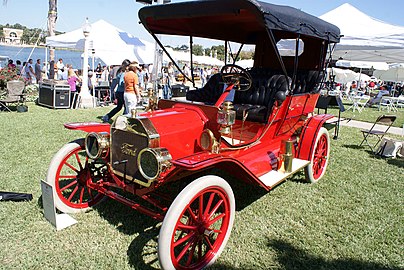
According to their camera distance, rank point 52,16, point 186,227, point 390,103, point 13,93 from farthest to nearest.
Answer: point 52,16
point 390,103
point 13,93
point 186,227

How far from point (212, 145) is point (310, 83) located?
247 centimetres

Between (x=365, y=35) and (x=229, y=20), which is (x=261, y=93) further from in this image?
(x=365, y=35)

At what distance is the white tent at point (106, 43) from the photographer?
1152 cm

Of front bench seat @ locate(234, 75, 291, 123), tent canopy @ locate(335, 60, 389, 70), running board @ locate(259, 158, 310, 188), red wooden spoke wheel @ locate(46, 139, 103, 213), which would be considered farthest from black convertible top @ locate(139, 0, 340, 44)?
tent canopy @ locate(335, 60, 389, 70)

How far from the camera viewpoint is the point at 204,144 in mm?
2930

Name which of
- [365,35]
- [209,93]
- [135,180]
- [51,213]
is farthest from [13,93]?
[365,35]

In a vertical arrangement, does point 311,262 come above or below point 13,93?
below

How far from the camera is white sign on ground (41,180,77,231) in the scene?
9.09 ft

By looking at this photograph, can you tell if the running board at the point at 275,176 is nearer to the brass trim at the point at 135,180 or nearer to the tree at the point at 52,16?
the brass trim at the point at 135,180

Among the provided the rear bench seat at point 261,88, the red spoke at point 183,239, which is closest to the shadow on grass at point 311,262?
the red spoke at point 183,239

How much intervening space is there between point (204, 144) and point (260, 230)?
101 centimetres

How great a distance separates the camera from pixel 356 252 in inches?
111

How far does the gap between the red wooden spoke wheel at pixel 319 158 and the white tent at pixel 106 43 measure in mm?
8950

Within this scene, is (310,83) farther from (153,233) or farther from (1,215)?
(1,215)
